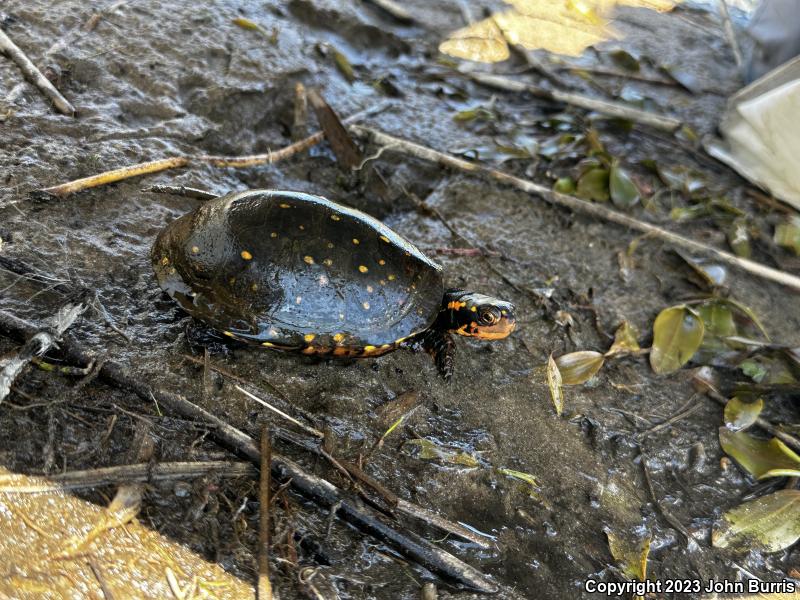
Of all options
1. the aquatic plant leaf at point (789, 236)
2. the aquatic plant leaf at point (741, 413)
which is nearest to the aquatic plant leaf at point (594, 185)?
the aquatic plant leaf at point (789, 236)

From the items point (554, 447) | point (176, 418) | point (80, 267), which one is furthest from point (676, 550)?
point (80, 267)

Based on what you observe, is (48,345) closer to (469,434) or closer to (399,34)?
(469,434)

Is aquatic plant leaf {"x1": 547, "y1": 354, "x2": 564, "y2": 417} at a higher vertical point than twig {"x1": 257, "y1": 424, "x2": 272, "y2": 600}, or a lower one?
lower

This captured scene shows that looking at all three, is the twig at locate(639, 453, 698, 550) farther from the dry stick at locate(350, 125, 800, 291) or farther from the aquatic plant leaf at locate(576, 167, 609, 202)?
the aquatic plant leaf at locate(576, 167, 609, 202)

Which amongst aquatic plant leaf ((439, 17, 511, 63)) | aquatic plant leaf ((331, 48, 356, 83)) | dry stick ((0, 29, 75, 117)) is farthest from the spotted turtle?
aquatic plant leaf ((439, 17, 511, 63))

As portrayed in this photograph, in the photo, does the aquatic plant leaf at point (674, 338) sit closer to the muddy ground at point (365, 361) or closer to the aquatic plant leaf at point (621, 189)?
the muddy ground at point (365, 361)

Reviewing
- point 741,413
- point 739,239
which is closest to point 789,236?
point 739,239

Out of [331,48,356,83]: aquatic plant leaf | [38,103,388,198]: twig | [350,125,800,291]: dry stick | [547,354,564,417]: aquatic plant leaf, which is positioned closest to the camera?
[547,354,564,417]: aquatic plant leaf

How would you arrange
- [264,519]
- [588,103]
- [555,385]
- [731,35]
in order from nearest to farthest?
[264,519] < [555,385] < [588,103] < [731,35]

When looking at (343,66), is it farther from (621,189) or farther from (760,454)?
(760,454)
